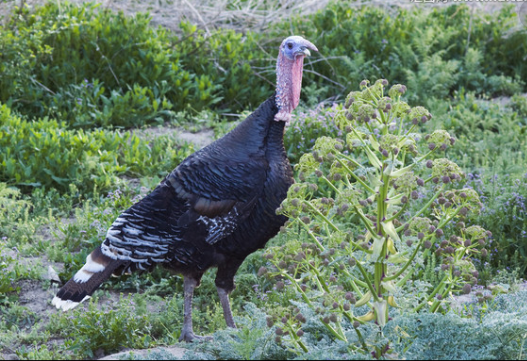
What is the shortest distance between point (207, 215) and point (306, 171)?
1022mm

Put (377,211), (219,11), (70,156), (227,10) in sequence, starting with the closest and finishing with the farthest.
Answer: (377,211) → (70,156) → (219,11) → (227,10)

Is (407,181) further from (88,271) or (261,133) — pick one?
(88,271)

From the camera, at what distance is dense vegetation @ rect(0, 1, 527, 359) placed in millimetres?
3461

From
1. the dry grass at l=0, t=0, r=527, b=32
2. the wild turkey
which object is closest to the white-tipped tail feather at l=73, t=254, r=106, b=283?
the wild turkey

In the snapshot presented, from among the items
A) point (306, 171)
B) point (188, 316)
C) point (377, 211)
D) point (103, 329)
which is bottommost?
point (103, 329)

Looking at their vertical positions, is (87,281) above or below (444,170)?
below

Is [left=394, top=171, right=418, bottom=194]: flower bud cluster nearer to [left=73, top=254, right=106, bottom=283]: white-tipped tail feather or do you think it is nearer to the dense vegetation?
the dense vegetation

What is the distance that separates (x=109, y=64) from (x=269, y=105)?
4.38 meters

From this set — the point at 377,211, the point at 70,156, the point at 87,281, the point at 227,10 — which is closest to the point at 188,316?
the point at 87,281

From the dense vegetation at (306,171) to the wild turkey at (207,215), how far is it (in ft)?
0.87

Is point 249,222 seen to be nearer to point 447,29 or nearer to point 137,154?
point 137,154

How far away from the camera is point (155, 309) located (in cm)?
508

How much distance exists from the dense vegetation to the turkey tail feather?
18 centimetres

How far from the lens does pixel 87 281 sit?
4.44 m
